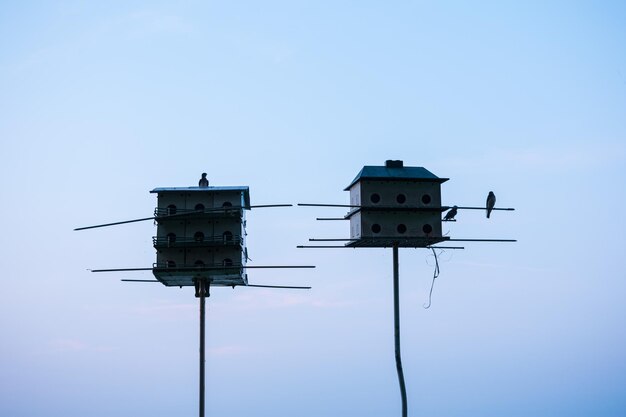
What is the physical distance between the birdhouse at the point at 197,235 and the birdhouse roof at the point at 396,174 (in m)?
2.92

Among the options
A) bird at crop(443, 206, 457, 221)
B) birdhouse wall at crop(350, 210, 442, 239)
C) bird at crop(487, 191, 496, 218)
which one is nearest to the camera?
birdhouse wall at crop(350, 210, 442, 239)

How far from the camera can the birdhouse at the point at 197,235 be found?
2186 centimetres

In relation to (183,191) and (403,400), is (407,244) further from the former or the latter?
(183,191)

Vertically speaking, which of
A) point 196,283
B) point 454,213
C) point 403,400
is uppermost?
point 454,213

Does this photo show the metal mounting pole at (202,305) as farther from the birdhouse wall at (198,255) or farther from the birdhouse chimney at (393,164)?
the birdhouse chimney at (393,164)

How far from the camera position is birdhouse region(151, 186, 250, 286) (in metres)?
21.9

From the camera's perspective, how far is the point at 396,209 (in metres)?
21.5

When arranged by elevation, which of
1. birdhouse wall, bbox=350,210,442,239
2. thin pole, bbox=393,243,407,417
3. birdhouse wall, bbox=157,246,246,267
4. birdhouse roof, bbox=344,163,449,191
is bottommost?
thin pole, bbox=393,243,407,417

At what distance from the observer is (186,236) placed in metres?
22.0

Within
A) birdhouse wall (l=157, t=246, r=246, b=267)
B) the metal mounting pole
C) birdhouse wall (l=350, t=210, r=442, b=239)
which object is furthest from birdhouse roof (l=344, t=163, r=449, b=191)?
the metal mounting pole

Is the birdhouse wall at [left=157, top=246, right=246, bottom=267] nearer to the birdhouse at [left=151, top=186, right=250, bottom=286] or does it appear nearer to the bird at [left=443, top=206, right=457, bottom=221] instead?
the birdhouse at [left=151, top=186, right=250, bottom=286]

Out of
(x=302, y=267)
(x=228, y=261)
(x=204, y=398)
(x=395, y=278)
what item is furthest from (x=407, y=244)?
(x=204, y=398)

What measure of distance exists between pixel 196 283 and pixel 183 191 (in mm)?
2188

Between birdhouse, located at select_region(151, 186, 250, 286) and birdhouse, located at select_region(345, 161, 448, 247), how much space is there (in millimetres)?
2771
